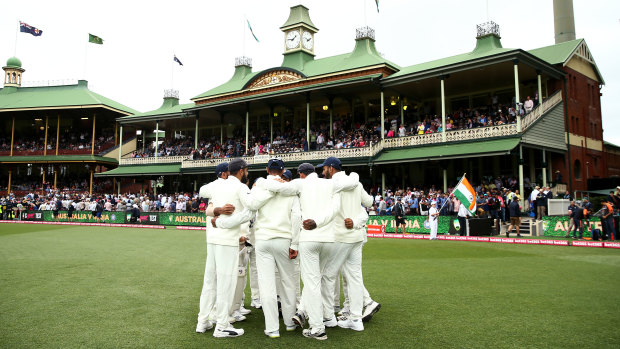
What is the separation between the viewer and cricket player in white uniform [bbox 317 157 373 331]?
5852 millimetres

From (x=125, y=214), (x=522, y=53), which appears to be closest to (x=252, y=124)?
(x=125, y=214)

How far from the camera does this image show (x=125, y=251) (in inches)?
548

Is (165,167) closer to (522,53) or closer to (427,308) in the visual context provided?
(522,53)

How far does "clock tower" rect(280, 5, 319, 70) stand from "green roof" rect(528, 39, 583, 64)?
55.7ft

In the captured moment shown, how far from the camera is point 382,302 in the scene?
23.2 ft

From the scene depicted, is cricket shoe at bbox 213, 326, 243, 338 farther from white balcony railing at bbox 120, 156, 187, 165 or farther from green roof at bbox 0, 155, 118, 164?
green roof at bbox 0, 155, 118, 164

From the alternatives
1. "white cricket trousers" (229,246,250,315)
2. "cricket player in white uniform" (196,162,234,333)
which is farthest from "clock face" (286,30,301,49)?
"cricket player in white uniform" (196,162,234,333)

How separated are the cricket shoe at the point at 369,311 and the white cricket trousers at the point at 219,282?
5.91ft

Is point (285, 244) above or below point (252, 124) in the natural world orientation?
below

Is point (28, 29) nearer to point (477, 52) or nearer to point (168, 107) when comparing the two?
point (168, 107)

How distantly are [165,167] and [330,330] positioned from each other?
115ft

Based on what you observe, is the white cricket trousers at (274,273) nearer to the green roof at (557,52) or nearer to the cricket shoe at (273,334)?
the cricket shoe at (273,334)

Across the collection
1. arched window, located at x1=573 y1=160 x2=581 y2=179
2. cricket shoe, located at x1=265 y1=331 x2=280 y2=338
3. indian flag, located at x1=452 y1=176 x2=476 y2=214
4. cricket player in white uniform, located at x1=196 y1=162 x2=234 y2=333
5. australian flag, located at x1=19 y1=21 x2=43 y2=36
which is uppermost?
australian flag, located at x1=19 y1=21 x2=43 y2=36

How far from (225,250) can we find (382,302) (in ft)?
9.08
